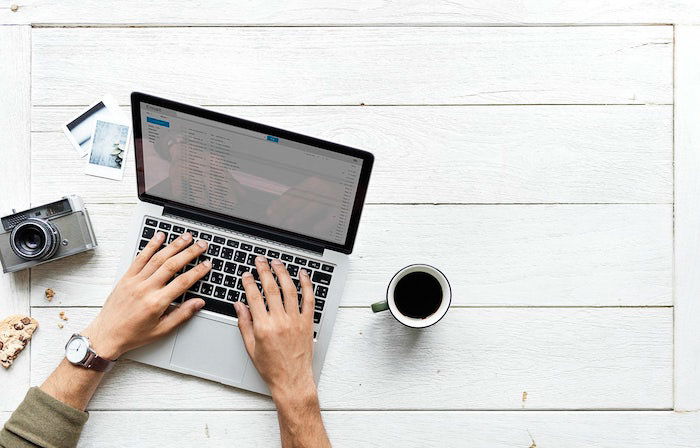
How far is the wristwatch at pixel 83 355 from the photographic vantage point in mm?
1025

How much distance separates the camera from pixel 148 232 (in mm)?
1048

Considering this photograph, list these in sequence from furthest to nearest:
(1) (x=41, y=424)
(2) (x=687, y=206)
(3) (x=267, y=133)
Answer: (2) (x=687, y=206)
(1) (x=41, y=424)
(3) (x=267, y=133)

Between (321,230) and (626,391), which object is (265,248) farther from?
(626,391)

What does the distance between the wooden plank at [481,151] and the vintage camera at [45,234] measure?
0.05m

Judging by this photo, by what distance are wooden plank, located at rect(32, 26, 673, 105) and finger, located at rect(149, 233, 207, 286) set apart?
27 centimetres

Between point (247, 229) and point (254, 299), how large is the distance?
0.39ft

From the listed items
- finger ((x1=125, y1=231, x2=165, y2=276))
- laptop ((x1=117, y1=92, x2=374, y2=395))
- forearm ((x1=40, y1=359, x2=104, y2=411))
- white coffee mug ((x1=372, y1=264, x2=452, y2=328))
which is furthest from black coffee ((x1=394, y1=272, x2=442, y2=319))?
forearm ((x1=40, y1=359, x2=104, y2=411))

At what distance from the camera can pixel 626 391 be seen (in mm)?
1115

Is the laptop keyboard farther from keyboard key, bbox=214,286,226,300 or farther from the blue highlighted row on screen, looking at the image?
the blue highlighted row on screen

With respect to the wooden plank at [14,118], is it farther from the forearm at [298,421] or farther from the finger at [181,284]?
the forearm at [298,421]

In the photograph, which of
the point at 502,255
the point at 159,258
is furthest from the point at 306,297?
the point at 502,255

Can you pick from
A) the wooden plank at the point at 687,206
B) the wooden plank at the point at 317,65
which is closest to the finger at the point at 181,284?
the wooden plank at the point at 317,65

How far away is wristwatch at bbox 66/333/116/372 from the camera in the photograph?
103cm

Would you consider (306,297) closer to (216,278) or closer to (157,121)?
(216,278)
